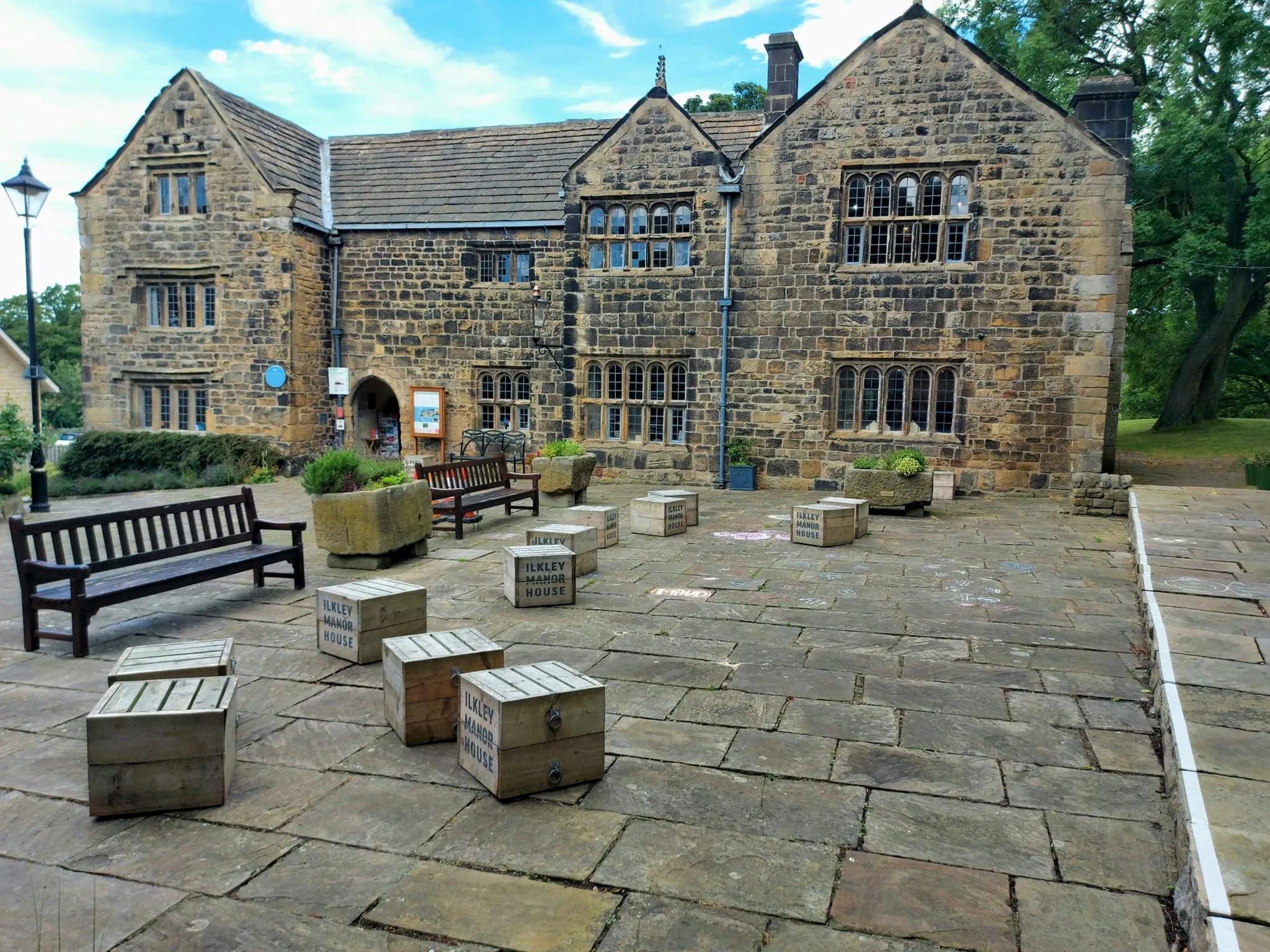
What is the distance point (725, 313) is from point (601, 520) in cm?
766

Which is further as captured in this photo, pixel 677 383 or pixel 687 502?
pixel 677 383

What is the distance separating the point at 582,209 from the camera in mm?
17656

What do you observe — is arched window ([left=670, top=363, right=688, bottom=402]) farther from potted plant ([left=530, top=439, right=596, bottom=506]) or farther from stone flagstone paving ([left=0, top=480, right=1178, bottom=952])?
stone flagstone paving ([left=0, top=480, right=1178, bottom=952])

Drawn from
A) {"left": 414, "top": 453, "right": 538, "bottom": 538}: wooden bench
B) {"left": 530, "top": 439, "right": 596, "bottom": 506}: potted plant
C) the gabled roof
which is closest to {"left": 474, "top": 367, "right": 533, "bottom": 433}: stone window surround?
{"left": 530, "top": 439, "right": 596, "bottom": 506}: potted plant

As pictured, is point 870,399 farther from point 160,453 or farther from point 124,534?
point 160,453

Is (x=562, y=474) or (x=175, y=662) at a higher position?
(x=562, y=474)

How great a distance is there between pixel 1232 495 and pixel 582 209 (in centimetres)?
1232

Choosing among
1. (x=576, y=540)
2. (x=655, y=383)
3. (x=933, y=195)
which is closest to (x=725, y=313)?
(x=655, y=383)

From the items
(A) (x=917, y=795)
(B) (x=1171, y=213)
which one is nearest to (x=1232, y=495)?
(A) (x=917, y=795)

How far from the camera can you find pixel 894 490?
43.6ft

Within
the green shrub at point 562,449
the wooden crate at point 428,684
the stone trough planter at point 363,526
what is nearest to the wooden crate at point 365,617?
the wooden crate at point 428,684

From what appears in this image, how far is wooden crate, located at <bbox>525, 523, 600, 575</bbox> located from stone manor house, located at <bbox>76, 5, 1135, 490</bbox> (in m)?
8.65

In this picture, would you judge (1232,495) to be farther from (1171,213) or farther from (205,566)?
(1171,213)

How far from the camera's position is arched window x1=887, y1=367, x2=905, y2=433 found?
53.3 ft
